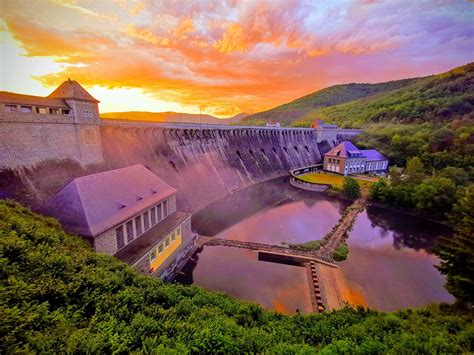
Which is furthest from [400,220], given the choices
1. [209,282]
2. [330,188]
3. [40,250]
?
[40,250]

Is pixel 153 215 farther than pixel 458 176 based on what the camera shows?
No

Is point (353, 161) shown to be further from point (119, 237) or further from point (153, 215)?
point (119, 237)

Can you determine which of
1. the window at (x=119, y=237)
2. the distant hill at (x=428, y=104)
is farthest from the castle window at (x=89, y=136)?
the distant hill at (x=428, y=104)

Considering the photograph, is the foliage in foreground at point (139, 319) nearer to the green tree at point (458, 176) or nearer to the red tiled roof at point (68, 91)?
the red tiled roof at point (68, 91)

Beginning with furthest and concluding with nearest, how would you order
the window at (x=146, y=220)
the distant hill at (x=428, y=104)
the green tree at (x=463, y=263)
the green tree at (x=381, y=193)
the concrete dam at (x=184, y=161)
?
the distant hill at (x=428, y=104)
the green tree at (x=381, y=193)
the concrete dam at (x=184, y=161)
the window at (x=146, y=220)
the green tree at (x=463, y=263)

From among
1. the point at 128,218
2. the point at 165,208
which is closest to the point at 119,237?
the point at 128,218

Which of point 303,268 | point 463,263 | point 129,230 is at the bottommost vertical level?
point 303,268
